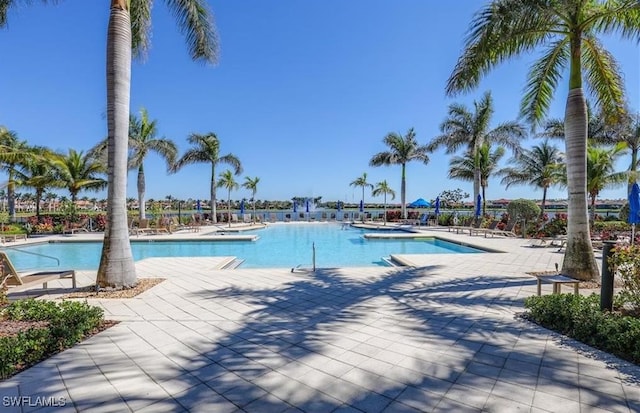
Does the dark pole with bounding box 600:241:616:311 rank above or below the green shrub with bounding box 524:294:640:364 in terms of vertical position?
above

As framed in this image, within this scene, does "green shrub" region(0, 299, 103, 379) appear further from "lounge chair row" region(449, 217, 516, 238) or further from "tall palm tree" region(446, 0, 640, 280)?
"lounge chair row" region(449, 217, 516, 238)

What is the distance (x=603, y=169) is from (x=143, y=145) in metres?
26.5

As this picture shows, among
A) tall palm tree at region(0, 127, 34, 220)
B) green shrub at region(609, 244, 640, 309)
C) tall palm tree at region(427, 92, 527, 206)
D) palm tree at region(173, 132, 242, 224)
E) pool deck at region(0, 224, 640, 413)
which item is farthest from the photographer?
palm tree at region(173, 132, 242, 224)

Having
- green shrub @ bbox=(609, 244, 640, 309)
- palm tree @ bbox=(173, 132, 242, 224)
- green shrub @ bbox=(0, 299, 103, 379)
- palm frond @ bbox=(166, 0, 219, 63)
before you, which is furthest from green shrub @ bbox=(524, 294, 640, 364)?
palm tree @ bbox=(173, 132, 242, 224)

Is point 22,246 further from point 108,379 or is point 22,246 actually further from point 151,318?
point 108,379

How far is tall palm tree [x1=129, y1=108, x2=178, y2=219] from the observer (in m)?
21.0

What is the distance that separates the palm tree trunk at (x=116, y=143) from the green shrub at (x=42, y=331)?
1504mm

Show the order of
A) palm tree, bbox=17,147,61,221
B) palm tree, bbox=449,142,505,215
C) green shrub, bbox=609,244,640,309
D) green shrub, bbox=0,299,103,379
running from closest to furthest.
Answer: green shrub, bbox=0,299,103,379 → green shrub, bbox=609,244,640,309 → palm tree, bbox=17,147,61,221 → palm tree, bbox=449,142,505,215

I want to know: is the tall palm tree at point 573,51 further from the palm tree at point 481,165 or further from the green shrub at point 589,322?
the palm tree at point 481,165

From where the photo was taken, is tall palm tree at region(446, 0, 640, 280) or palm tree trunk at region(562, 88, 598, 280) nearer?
tall palm tree at region(446, 0, 640, 280)

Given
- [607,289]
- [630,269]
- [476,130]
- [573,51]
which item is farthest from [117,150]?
[476,130]

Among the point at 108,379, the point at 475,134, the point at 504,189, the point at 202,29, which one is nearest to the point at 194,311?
the point at 108,379

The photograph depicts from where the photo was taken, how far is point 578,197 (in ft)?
21.4

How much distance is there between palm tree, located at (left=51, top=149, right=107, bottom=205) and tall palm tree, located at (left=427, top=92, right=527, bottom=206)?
81.2 ft
